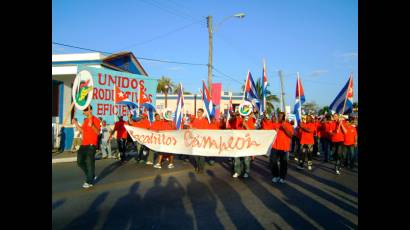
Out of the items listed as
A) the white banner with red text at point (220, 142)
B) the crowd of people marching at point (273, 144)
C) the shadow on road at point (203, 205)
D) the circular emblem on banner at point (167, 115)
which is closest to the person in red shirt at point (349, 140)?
the crowd of people marching at point (273, 144)

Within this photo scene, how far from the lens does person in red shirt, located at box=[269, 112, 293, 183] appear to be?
8.15 meters

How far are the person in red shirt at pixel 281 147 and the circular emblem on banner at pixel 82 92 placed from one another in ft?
Answer: 16.2

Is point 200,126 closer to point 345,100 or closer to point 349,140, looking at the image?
point 345,100

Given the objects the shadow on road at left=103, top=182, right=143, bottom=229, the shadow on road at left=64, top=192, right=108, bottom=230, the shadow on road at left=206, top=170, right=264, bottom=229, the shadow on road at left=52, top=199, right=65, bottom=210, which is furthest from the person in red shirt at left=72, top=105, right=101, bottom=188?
the shadow on road at left=206, top=170, right=264, bottom=229

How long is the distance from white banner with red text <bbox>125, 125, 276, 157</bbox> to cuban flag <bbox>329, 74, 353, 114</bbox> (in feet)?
9.52

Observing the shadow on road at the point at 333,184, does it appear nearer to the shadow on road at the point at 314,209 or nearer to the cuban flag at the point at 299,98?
the shadow on road at the point at 314,209

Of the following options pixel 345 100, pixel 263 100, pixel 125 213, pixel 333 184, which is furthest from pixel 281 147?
pixel 125 213

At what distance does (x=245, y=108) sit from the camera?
10992 millimetres

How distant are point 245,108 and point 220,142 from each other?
276 centimetres
